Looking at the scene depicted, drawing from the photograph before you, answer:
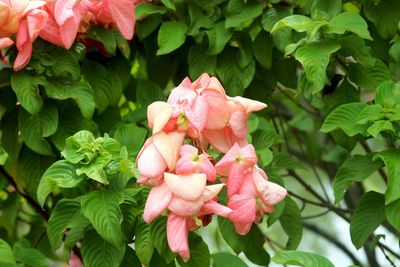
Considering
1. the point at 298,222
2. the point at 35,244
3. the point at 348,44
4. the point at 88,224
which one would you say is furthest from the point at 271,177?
the point at 35,244

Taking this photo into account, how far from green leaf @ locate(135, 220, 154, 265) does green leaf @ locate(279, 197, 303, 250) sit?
1.53 ft

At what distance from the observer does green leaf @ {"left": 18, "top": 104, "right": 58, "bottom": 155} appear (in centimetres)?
174

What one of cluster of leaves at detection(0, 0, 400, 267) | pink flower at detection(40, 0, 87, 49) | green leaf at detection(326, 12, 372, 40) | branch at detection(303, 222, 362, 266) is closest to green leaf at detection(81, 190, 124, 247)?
cluster of leaves at detection(0, 0, 400, 267)

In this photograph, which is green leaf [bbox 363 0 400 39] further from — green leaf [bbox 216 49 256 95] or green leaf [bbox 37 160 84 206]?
green leaf [bbox 37 160 84 206]

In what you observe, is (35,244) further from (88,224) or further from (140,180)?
(140,180)

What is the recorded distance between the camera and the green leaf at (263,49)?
6.17ft

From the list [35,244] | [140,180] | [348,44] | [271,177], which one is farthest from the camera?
[35,244]

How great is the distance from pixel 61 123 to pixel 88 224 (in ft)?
1.12

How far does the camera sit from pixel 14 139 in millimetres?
1842

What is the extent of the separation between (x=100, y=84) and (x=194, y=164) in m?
0.66

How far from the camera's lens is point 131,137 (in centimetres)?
168

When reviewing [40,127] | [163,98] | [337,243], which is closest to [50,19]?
[40,127]

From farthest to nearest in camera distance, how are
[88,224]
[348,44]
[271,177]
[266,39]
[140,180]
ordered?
1. [266,39]
2. [271,177]
3. [348,44]
4. [88,224]
5. [140,180]

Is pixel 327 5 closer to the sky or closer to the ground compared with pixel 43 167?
closer to the sky
